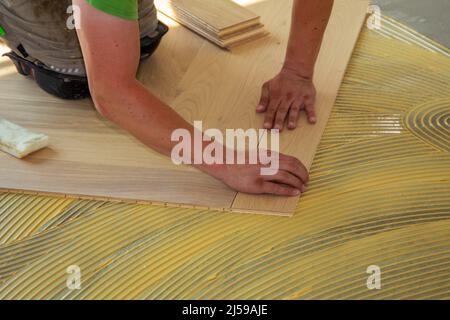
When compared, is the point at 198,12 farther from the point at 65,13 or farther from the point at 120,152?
the point at 120,152

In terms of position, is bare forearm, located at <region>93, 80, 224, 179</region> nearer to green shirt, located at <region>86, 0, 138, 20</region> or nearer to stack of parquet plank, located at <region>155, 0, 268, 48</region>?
green shirt, located at <region>86, 0, 138, 20</region>

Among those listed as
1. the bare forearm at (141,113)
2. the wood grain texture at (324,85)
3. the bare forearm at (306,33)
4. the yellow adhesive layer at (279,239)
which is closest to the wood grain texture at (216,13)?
the wood grain texture at (324,85)

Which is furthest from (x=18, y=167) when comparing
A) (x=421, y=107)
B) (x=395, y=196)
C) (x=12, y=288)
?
(x=421, y=107)

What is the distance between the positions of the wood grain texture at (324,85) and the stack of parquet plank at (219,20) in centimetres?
17

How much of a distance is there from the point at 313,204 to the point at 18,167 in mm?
1078

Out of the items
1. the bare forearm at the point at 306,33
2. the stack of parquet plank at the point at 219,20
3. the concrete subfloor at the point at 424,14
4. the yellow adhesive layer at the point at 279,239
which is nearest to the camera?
the yellow adhesive layer at the point at 279,239

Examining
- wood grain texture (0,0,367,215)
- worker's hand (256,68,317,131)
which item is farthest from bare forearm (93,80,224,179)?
worker's hand (256,68,317,131)

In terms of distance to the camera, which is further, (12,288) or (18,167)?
(18,167)

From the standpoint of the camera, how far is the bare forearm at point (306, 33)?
2.49 m

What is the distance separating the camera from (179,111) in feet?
8.59

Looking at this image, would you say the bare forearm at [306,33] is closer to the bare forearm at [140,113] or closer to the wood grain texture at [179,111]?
the wood grain texture at [179,111]

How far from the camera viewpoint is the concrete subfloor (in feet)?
10.9

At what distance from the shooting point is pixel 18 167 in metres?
2.37

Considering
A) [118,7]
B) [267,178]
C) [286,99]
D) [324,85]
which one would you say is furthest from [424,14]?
[118,7]
